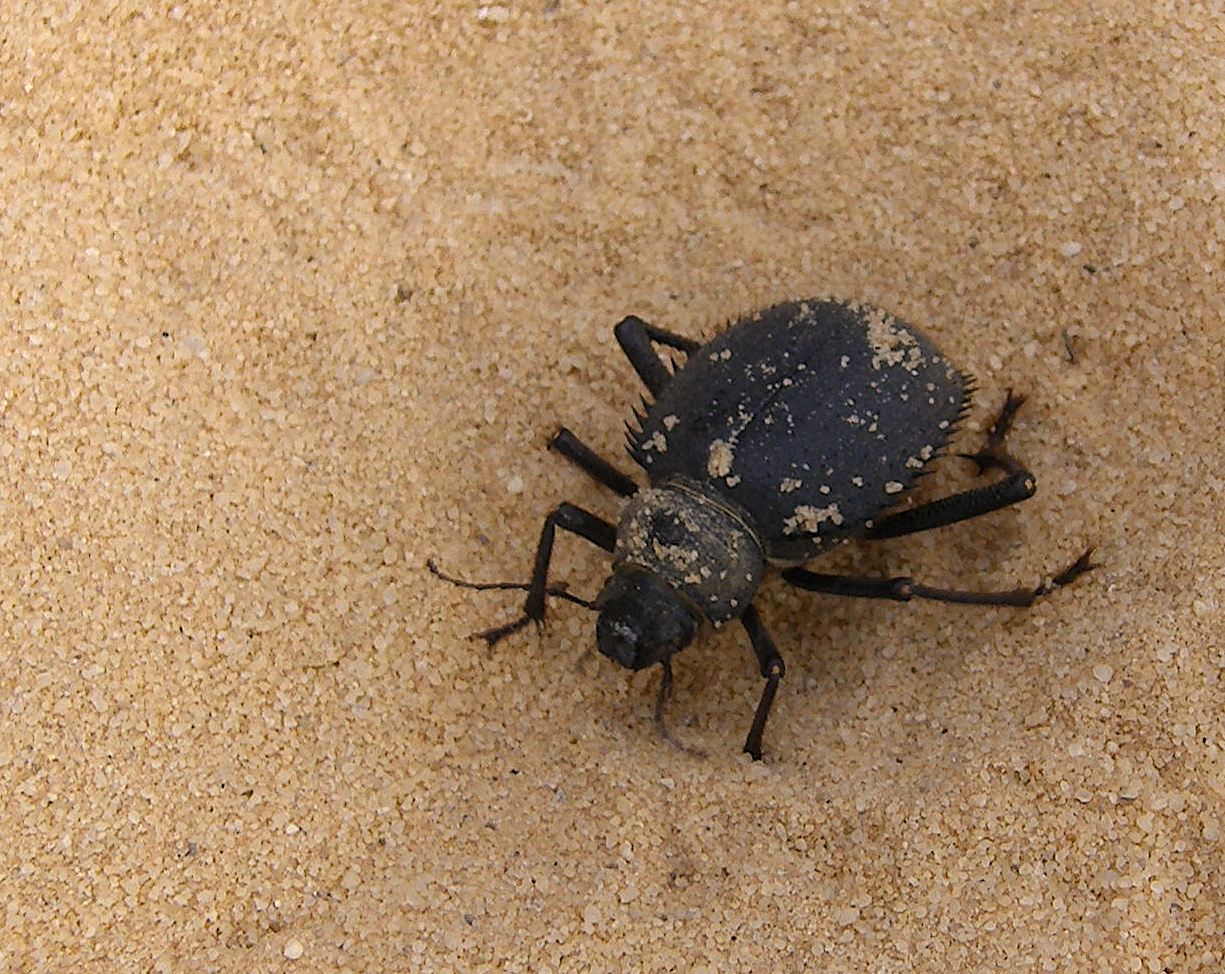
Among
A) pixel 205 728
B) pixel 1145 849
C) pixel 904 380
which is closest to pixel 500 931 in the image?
pixel 205 728

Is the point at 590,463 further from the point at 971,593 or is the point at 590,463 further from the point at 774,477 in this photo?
the point at 971,593

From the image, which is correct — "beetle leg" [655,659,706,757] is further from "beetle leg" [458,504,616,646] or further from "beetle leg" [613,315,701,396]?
"beetle leg" [613,315,701,396]

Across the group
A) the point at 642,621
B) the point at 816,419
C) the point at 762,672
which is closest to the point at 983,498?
Result: the point at 816,419

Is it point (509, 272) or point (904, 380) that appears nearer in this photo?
point (904, 380)

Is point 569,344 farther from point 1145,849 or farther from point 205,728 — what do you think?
point 1145,849

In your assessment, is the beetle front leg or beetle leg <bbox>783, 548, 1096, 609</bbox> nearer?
beetle leg <bbox>783, 548, 1096, 609</bbox>

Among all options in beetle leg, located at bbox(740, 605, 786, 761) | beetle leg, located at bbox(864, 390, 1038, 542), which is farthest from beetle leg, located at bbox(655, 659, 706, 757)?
beetle leg, located at bbox(864, 390, 1038, 542)

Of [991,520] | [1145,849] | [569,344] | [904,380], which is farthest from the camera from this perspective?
[569,344]
